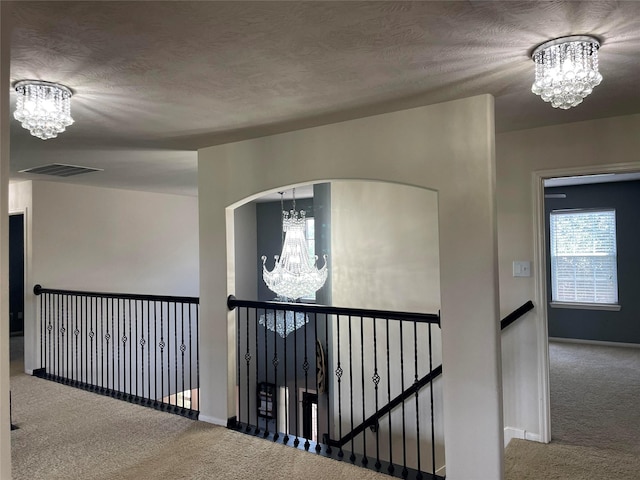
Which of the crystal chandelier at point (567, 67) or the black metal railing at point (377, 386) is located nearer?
the crystal chandelier at point (567, 67)

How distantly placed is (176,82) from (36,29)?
0.69 m

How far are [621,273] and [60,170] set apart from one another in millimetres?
7302

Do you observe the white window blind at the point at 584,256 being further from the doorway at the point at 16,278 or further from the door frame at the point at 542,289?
the doorway at the point at 16,278

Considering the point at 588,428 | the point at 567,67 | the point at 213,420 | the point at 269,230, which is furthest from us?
the point at 269,230

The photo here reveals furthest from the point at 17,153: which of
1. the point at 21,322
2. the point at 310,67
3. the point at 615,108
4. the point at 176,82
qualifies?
the point at 21,322

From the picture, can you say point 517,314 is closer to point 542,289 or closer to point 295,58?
point 542,289

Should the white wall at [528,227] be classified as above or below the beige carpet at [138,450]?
above

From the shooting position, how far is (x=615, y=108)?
2.90 metres

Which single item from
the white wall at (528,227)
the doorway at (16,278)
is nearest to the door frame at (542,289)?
the white wall at (528,227)

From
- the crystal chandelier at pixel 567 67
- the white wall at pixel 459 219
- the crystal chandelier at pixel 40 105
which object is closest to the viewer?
the crystal chandelier at pixel 567 67

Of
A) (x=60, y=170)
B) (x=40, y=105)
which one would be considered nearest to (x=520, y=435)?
(x=40, y=105)

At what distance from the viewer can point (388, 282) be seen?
4.64 metres

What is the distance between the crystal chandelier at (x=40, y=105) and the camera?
230 cm

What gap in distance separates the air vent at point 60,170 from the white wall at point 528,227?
3.93m
